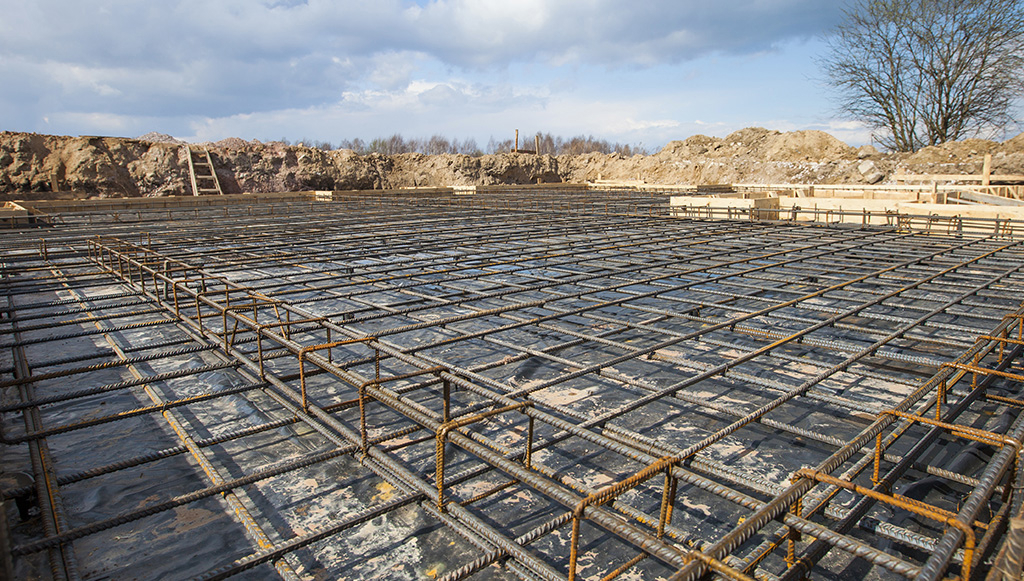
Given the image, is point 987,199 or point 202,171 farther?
point 202,171

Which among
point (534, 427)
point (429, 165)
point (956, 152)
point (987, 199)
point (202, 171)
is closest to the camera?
point (534, 427)

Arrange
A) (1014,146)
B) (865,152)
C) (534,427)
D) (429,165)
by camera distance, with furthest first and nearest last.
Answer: (429,165) < (865,152) < (1014,146) < (534,427)

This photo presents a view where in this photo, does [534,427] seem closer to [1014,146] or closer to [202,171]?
[202,171]

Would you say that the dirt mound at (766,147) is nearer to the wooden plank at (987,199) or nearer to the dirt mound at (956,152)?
the dirt mound at (956,152)

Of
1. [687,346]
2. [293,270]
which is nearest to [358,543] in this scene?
[687,346]

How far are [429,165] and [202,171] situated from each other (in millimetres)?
12974

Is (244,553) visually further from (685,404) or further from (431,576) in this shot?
(685,404)

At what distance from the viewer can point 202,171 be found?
93.4ft

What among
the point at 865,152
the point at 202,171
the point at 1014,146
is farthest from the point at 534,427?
the point at 865,152

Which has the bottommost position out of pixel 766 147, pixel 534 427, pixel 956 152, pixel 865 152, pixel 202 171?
pixel 534 427

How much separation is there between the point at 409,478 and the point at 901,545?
8.18ft

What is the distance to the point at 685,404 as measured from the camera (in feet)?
15.0

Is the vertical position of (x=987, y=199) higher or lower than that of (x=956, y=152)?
lower

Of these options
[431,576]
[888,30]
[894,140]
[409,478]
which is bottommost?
[431,576]
